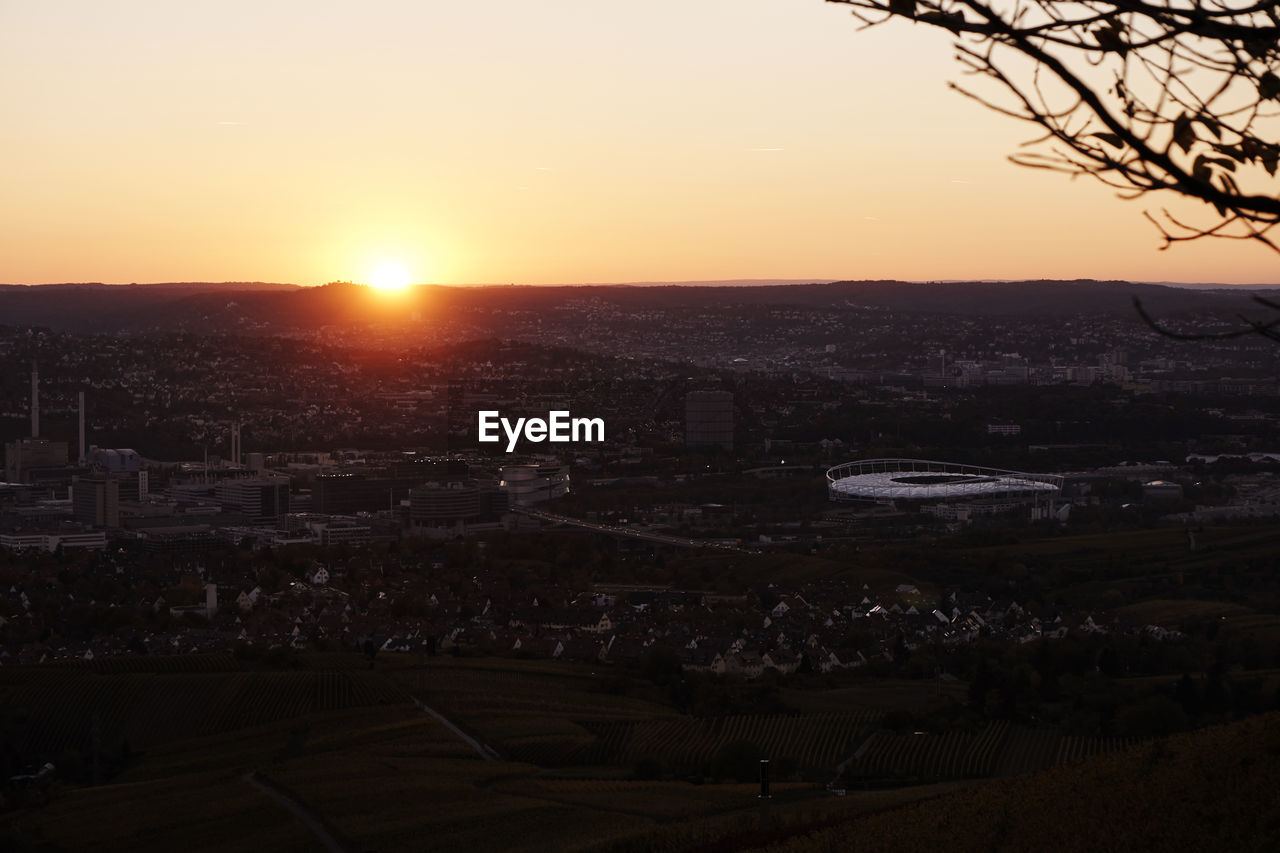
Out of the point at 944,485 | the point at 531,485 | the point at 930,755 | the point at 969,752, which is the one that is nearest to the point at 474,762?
the point at 930,755

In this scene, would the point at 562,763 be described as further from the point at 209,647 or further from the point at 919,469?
the point at 919,469

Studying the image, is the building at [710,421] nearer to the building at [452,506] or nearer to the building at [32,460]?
the building at [452,506]

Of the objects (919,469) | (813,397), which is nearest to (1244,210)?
(919,469)

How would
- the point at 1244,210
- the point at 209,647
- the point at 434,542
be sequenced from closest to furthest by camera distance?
the point at 1244,210
the point at 209,647
the point at 434,542

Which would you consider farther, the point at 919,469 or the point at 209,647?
the point at 919,469

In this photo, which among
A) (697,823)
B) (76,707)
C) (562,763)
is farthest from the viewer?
(76,707)

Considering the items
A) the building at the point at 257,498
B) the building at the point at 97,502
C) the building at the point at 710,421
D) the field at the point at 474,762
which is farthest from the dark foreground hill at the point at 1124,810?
the building at the point at 710,421
